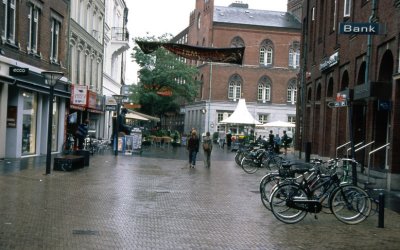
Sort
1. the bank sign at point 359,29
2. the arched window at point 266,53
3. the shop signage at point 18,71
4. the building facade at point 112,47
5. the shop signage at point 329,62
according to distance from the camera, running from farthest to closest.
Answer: the arched window at point 266,53, the building facade at point 112,47, the shop signage at point 329,62, the shop signage at point 18,71, the bank sign at point 359,29

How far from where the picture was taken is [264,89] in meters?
72.1

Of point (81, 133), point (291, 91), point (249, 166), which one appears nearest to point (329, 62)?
point (249, 166)

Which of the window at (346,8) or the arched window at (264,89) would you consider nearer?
the window at (346,8)

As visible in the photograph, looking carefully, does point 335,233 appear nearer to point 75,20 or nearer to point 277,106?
point 75,20

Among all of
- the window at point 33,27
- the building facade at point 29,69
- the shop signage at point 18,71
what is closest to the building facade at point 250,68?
the building facade at point 29,69

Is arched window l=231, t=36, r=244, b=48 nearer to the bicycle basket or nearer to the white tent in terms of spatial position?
the white tent

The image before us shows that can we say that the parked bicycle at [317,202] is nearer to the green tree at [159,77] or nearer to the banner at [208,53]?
the banner at [208,53]

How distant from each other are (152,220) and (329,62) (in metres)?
18.6

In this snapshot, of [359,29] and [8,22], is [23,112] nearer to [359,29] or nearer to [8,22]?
[8,22]

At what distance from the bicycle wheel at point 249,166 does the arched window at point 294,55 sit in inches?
1967

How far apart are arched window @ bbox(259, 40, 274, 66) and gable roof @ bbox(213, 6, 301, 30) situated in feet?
7.46

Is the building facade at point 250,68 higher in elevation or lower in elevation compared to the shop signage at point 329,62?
higher

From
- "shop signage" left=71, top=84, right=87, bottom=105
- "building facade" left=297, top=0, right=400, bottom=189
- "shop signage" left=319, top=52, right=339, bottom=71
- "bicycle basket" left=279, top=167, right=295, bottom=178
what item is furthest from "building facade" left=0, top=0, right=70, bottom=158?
"shop signage" left=319, top=52, right=339, bottom=71

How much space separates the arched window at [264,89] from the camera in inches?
2835
